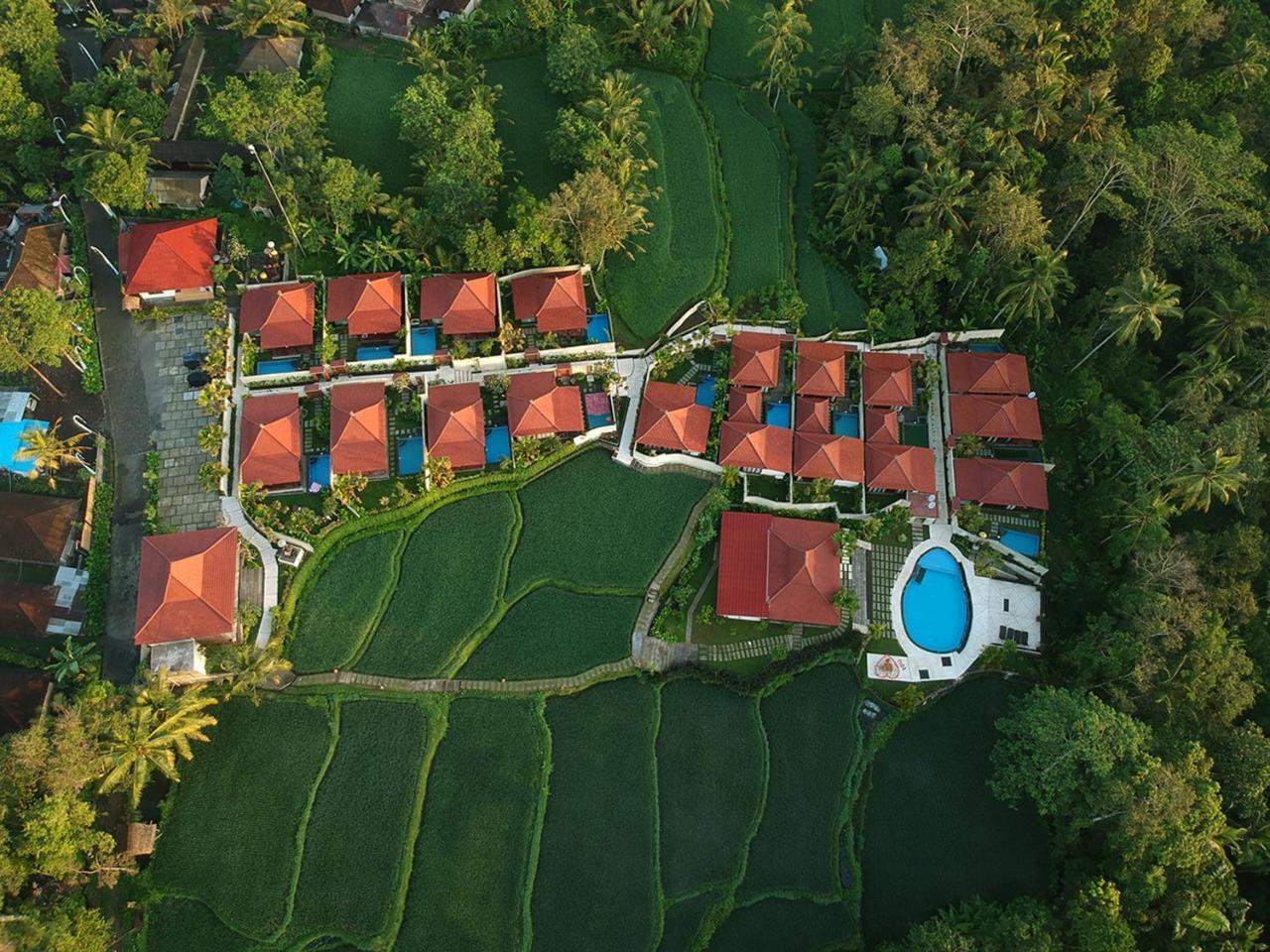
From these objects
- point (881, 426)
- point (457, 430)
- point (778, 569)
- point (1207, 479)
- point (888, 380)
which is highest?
point (888, 380)

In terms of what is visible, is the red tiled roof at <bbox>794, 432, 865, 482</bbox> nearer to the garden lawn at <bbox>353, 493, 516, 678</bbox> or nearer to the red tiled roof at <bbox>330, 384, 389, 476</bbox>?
the garden lawn at <bbox>353, 493, 516, 678</bbox>

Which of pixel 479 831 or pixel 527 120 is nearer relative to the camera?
pixel 479 831

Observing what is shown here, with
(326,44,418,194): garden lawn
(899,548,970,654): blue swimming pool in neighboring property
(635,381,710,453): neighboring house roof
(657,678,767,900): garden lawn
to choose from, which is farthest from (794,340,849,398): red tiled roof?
(326,44,418,194): garden lawn

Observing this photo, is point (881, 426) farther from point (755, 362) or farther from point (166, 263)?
point (166, 263)

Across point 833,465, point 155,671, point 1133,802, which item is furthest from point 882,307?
point 155,671

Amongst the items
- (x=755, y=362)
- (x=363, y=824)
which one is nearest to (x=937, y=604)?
Result: (x=755, y=362)

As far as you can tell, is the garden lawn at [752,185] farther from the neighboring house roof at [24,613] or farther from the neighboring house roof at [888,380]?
the neighboring house roof at [24,613]
